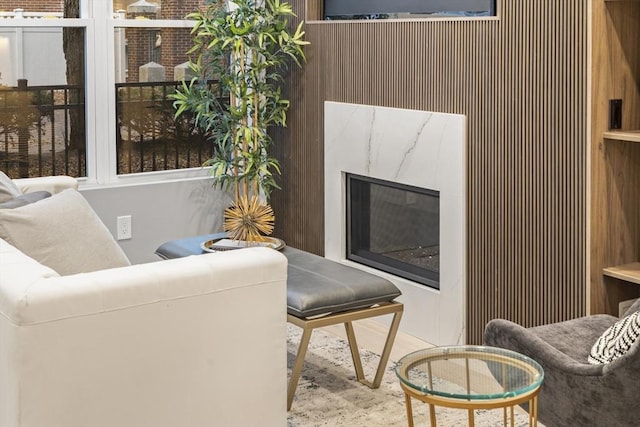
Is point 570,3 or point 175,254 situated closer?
point 570,3

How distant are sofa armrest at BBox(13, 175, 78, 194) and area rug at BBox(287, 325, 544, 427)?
1224 millimetres

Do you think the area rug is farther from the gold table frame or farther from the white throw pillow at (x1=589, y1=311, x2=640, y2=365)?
the white throw pillow at (x1=589, y1=311, x2=640, y2=365)

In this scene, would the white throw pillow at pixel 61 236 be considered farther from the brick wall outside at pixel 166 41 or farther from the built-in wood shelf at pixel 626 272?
the brick wall outside at pixel 166 41

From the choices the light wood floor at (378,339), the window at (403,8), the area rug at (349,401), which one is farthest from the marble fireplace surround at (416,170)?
the window at (403,8)

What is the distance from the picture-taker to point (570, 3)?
127 inches

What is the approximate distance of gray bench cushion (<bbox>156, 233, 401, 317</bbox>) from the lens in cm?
328

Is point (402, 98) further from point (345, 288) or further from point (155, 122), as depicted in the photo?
point (155, 122)

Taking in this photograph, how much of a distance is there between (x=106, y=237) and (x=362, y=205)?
1.97 meters

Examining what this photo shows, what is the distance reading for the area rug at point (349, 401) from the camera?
3281 millimetres

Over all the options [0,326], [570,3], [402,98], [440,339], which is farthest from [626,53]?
[0,326]

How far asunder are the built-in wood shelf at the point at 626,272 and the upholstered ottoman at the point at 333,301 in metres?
0.80

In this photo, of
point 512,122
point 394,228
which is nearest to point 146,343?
point 512,122

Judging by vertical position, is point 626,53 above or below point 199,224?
above

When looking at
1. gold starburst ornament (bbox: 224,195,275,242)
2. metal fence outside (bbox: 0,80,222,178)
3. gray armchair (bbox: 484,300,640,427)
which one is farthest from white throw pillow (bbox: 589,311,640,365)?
metal fence outside (bbox: 0,80,222,178)
